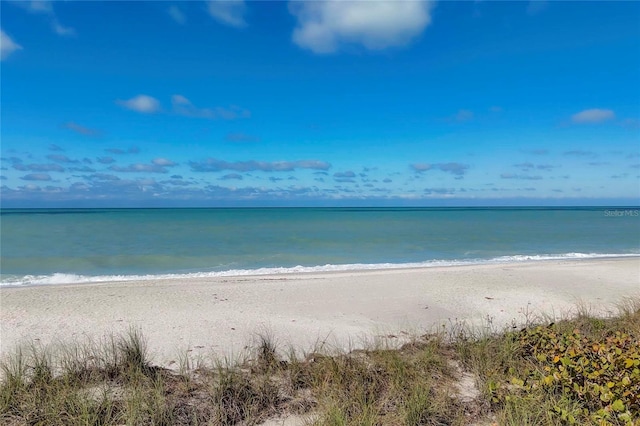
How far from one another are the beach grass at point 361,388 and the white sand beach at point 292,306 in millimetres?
1177

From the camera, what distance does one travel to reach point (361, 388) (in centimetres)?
357

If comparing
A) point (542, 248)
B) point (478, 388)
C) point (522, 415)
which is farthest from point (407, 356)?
point (542, 248)

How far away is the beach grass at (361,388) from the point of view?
3123 mm

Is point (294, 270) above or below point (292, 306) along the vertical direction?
below

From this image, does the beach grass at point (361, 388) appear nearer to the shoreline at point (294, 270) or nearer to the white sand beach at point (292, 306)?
the white sand beach at point (292, 306)

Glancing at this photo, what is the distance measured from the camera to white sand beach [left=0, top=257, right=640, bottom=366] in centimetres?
618

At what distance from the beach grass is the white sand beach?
3.86ft

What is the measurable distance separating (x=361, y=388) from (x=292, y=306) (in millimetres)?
4701

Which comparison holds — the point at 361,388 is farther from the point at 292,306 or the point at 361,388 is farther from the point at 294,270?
the point at 294,270

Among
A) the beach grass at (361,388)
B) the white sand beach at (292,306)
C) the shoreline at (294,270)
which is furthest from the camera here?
the shoreline at (294,270)

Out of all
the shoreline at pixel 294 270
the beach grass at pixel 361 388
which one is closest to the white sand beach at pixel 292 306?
the beach grass at pixel 361 388

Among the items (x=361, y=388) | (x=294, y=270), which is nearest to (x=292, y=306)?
(x=361, y=388)

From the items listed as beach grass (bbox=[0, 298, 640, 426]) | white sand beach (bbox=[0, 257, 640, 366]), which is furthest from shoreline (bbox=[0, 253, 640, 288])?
beach grass (bbox=[0, 298, 640, 426])

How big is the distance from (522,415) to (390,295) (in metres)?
6.07
